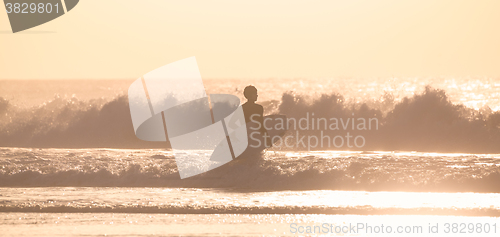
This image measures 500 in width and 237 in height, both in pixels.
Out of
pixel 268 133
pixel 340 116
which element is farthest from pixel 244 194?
pixel 340 116

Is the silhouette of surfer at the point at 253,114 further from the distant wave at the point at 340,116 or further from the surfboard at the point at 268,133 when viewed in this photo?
the distant wave at the point at 340,116

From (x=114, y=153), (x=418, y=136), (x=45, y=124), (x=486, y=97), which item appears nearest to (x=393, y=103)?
(x=418, y=136)

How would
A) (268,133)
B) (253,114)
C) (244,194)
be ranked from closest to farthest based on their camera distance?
(244,194) → (253,114) → (268,133)

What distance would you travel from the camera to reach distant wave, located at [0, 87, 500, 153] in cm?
1633

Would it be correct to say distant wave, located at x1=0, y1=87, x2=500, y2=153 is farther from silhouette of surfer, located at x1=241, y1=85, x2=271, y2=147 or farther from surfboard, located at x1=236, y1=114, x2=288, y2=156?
silhouette of surfer, located at x1=241, y1=85, x2=271, y2=147

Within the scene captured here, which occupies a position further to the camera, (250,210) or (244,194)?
(244,194)

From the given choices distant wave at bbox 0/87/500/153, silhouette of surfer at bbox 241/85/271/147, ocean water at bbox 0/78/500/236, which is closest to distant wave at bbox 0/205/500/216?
ocean water at bbox 0/78/500/236

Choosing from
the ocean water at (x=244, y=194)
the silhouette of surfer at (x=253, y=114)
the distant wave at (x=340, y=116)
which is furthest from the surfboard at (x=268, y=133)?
the distant wave at (x=340, y=116)

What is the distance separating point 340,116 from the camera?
65.5 ft

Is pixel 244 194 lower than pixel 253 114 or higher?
lower

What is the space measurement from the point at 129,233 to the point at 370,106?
1643 centimetres

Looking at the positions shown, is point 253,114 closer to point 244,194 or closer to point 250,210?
point 244,194

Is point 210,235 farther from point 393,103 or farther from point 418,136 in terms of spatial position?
point 393,103

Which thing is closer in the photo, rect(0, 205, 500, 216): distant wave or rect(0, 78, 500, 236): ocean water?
rect(0, 78, 500, 236): ocean water
